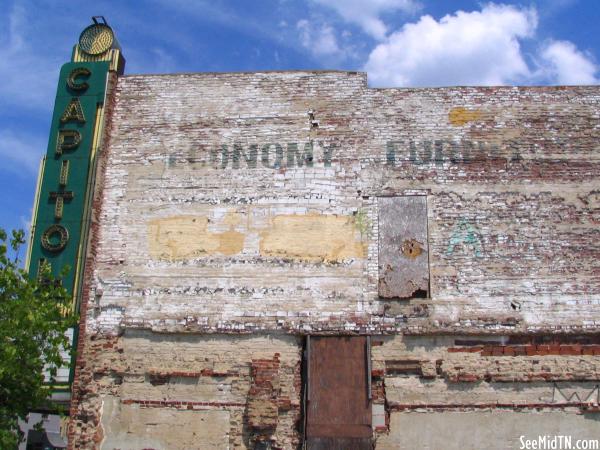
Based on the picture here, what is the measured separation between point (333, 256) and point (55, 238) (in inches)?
252

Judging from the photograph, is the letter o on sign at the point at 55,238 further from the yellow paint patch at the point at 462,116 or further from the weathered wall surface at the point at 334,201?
the yellow paint patch at the point at 462,116

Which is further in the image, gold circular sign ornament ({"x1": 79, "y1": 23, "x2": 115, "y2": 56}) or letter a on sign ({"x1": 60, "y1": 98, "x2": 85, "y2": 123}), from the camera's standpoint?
gold circular sign ornament ({"x1": 79, "y1": 23, "x2": 115, "y2": 56})

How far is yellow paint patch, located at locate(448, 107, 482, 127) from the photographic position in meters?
12.3

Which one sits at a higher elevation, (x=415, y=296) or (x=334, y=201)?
(x=334, y=201)

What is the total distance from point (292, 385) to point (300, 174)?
3868 mm

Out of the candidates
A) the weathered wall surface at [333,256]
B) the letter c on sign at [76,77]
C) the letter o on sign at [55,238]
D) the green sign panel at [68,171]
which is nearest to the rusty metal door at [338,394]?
the weathered wall surface at [333,256]

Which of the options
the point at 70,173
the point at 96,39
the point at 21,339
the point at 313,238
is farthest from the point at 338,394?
the point at 96,39

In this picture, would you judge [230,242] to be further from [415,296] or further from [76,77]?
[76,77]

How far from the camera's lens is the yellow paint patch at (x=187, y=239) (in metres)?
11.8

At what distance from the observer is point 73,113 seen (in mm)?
14672

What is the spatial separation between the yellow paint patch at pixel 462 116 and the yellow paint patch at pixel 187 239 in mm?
4601

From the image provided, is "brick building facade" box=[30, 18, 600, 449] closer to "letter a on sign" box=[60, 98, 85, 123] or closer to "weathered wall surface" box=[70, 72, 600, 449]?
"weathered wall surface" box=[70, 72, 600, 449]

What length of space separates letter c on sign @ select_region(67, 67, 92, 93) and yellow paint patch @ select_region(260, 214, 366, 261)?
6291mm

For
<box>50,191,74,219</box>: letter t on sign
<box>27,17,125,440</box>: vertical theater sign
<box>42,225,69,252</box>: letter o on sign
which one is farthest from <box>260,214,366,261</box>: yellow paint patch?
<box>50,191,74,219</box>: letter t on sign
